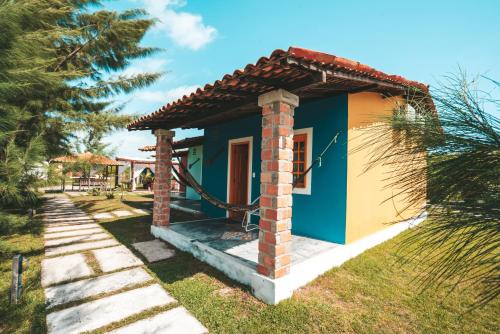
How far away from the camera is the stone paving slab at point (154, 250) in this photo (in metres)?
4.07

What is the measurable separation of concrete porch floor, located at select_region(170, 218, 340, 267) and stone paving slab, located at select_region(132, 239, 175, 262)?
0.41 m

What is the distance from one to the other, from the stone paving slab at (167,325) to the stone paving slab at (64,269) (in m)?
1.71

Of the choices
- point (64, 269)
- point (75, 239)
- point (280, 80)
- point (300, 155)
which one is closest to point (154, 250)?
point (64, 269)

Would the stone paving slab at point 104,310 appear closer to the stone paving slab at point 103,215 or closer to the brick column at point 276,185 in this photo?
the brick column at point 276,185

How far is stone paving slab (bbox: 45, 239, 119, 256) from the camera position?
4367 mm

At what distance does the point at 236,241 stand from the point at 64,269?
276 cm

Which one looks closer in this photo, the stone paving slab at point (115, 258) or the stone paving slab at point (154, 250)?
the stone paving slab at point (115, 258)

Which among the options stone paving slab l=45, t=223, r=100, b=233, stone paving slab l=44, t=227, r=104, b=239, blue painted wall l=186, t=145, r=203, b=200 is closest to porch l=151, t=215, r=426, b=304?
stone paving slab l=44, t=227, r=104, b=239

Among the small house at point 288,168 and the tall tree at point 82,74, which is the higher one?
the tall tree at point 82,74

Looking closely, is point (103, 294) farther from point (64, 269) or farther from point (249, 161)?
point (249, 161)

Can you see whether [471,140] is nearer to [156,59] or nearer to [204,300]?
[204,300]

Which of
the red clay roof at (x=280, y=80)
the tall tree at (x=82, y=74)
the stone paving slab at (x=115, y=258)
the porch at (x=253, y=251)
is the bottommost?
the stone paving slab at (x=115, y=258)

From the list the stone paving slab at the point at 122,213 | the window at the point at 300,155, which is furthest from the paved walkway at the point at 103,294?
the window at the point at 300,155

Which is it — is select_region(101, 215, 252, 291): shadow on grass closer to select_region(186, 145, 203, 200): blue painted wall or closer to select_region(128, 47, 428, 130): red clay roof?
select_region(128, 47, 428, 130): red clay roof
